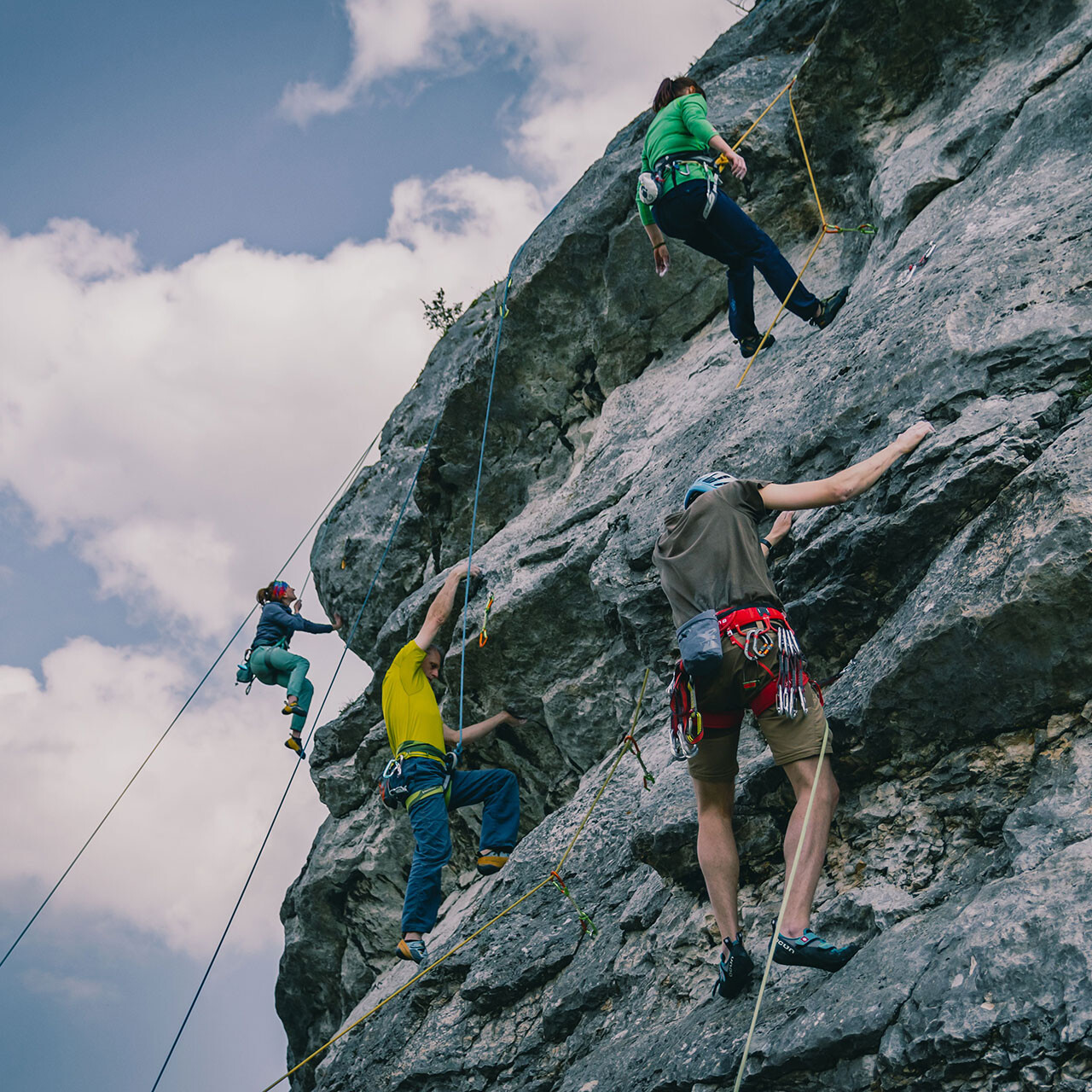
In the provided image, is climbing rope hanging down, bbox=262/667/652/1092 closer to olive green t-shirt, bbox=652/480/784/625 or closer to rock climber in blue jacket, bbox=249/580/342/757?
olive green t-shirt, bbox=652/480/784/625

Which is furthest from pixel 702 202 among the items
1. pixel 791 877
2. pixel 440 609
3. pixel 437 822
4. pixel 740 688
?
pixel 791 877

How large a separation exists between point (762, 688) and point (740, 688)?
94 mm

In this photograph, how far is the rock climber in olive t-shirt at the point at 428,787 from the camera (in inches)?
271

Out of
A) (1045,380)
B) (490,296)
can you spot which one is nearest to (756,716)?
(1045,380)

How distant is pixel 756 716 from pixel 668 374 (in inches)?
222

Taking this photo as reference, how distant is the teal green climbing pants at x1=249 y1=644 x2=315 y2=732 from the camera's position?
1102 cm

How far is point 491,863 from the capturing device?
7.44 metres

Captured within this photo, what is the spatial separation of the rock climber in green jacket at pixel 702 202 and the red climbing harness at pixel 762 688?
362 centimetres

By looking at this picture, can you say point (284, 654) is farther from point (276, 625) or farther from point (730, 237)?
point (730, 237)

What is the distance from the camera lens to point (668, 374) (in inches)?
371

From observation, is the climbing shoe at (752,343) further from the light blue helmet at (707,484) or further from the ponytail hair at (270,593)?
the ponytail hair at (270,593)

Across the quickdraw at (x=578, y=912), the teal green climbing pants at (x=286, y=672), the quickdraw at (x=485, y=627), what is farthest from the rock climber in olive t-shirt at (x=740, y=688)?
the teal green climbing pants at (x=286, y=672)

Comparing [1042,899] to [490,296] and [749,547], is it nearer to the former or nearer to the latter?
[749,547]

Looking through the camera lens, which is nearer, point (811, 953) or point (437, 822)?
point (811, 953)
